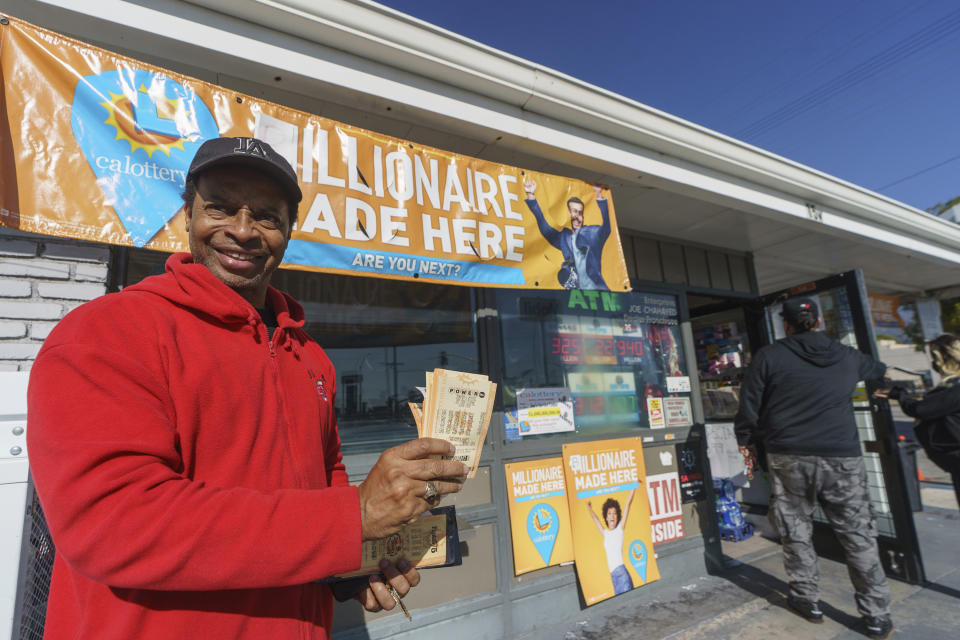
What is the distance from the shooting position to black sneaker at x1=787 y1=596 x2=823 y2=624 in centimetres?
325

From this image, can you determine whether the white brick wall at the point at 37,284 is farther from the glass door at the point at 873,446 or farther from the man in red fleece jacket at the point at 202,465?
the glass door at the point at 873,446

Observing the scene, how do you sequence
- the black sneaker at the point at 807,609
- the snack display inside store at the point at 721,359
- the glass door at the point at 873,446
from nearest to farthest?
the black sneaker at the point at 807,609 → the glass door at the point at 873,446 → the snack display inside store at the point at 721,359

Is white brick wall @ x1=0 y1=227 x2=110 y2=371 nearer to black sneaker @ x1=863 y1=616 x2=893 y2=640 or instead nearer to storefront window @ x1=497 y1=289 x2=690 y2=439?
storefront window @ x1=497 y1=289 x2=690 y2=439

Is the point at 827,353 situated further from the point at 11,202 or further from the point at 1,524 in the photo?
the point at 11,202

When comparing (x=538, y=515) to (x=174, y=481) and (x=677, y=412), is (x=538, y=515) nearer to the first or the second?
(x=677, y=412)

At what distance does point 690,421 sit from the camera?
454 cm

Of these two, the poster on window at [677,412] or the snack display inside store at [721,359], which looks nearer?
the poster on window at [677,412]

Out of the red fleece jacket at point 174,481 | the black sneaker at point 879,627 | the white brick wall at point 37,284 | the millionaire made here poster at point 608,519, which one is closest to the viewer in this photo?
the red fleece jacket at point 174,481

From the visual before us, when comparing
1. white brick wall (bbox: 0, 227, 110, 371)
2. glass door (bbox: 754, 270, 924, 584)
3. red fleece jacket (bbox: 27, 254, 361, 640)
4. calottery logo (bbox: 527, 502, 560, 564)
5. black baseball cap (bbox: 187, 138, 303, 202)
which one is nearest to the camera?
red fleece jacket (bbox: 27, 254, 361, 640)

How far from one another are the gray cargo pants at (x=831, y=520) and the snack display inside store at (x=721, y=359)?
8.00ft

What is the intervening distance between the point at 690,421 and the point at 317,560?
4528mm

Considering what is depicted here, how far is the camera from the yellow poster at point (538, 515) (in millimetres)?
3320

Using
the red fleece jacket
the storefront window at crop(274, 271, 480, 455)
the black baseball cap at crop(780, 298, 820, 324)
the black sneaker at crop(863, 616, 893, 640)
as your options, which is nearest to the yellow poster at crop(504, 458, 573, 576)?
the storefront window at crop(274, 271, 480, 455)

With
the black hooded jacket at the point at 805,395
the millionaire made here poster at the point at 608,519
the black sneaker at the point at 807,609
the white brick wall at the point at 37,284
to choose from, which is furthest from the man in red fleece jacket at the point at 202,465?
the black sneaker at the point at 807,609
